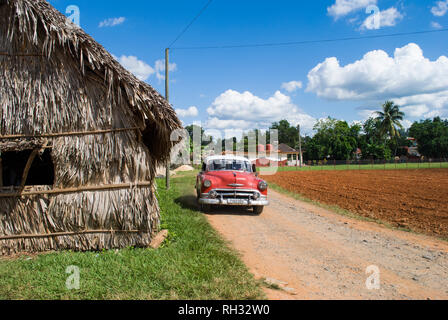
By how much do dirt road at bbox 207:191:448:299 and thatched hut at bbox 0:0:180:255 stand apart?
2445 mm

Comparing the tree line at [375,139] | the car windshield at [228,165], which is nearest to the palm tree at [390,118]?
the tree line at [375,139]

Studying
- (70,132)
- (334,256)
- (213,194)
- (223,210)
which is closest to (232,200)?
(213,194)

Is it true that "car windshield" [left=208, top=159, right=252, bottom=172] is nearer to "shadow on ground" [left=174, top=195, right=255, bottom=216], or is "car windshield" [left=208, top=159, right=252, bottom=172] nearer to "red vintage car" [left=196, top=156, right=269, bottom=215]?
"red vintage car" [left=196, top=156, right=269, bottom=215]

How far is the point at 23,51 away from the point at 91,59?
1391 mm

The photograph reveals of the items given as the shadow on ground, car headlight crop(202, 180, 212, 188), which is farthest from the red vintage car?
the shadow on ground

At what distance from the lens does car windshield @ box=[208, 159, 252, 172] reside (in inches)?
419

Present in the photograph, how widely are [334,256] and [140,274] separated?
348cm

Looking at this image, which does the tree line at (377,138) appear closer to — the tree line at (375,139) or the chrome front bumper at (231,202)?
the tree line at (375,139)

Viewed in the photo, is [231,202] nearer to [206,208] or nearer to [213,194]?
[213,194]

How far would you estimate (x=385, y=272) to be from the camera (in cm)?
502

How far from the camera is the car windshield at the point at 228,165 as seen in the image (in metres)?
10.6

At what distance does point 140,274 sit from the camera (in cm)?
454

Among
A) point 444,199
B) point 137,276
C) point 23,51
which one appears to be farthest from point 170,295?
point 444,199

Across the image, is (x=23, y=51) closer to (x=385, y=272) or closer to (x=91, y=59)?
(x=91, y=59)
